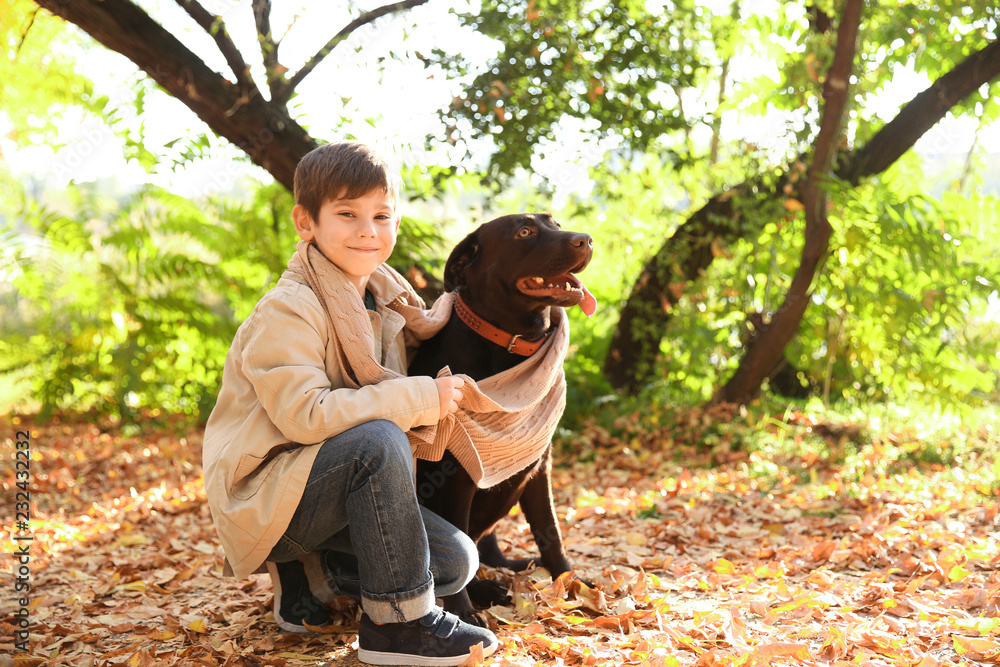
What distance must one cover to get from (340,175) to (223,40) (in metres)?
3.14

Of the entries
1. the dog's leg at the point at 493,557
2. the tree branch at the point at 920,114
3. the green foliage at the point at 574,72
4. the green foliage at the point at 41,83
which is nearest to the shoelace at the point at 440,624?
the dog's leg at the point at 493,557

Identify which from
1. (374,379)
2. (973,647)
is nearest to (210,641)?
(374,379)

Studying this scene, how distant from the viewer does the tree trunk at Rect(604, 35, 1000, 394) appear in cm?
540

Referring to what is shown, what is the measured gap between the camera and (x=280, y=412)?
6.68 feet

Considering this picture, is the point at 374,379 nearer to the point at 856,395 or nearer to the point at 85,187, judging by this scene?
the point at 856,395

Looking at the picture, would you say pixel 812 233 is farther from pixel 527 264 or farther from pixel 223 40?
pixel 223 40

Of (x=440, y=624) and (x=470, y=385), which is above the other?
(x=470, y=385)

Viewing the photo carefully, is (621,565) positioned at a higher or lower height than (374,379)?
lower

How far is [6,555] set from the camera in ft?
11.8

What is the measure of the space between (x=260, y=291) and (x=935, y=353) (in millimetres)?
6074

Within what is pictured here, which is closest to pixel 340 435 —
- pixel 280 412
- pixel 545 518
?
pixel 280 412

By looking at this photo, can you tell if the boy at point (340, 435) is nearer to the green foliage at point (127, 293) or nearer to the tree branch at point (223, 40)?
the tree branch at point (223, 40)

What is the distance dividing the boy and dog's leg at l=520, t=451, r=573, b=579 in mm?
524

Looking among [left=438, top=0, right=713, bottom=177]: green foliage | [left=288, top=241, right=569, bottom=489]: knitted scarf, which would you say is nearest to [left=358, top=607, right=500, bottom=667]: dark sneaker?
[left=288, top=241, right=569, bottom=489]: knitted scarf
